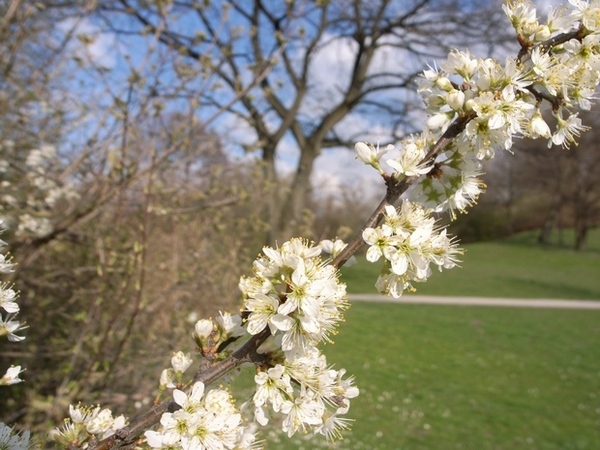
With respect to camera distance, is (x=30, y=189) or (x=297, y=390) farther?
(x=30, y=189)

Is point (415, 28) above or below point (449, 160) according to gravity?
above

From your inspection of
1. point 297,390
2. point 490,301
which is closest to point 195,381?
point 297,390

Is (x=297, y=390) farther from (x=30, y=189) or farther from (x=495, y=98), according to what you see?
(x=30, y=189)

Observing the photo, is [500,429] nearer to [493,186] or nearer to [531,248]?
[531,248]

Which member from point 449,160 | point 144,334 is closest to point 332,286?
point 449,160

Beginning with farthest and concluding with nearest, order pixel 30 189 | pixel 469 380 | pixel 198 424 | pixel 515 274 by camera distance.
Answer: pixel 515 274 → pixel 469 380 → pixel 30 189 → pixel 198 424

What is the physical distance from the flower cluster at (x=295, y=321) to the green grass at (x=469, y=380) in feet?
14.8

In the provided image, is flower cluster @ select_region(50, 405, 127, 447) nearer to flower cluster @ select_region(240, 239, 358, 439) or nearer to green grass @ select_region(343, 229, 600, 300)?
flower cluster @ select_region(240, 239, 358, 439)

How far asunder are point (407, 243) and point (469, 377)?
8011 millimetres

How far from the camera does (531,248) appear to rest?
33750 mm

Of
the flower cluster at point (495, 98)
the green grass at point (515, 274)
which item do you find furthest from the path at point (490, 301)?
the flower cluster at point (495, 98)

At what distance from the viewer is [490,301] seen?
17.1 m

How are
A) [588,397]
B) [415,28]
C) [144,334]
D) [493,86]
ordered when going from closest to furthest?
[493,86], [144,334], [588,397], [415,28]

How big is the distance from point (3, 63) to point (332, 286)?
3.53 metres
